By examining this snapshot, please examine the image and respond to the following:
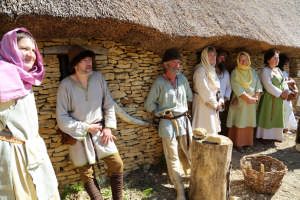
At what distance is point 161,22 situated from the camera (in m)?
3.99

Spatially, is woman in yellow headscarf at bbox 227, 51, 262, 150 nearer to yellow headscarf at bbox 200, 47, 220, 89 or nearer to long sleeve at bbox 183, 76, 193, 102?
yellow headscarf at bbox 200, 47, 220, 89

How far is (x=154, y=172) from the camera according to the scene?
4594 millimetres

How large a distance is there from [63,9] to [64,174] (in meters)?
2.03

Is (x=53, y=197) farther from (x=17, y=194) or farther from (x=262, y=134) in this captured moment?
(x=262, y=134)

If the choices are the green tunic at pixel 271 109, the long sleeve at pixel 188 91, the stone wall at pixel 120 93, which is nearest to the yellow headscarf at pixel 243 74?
the green tunic at pixel 271 109

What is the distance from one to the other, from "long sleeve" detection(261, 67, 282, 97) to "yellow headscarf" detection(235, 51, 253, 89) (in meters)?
0.40

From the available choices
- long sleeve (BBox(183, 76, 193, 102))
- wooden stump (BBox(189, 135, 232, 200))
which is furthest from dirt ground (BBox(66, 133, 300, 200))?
long sleeve (BBox(183, 76, 193, 102))

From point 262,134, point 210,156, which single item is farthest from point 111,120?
point 262,134

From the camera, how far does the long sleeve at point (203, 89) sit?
15.3 ft

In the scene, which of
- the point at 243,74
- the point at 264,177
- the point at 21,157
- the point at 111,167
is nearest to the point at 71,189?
the point at 111,167

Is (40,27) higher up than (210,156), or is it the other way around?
(40,27)

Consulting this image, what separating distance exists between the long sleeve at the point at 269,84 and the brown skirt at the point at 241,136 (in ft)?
2.65

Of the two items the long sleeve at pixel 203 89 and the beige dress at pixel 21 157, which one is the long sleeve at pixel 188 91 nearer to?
the long sleeve at pixel 203 89

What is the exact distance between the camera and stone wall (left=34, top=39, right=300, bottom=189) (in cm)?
357
